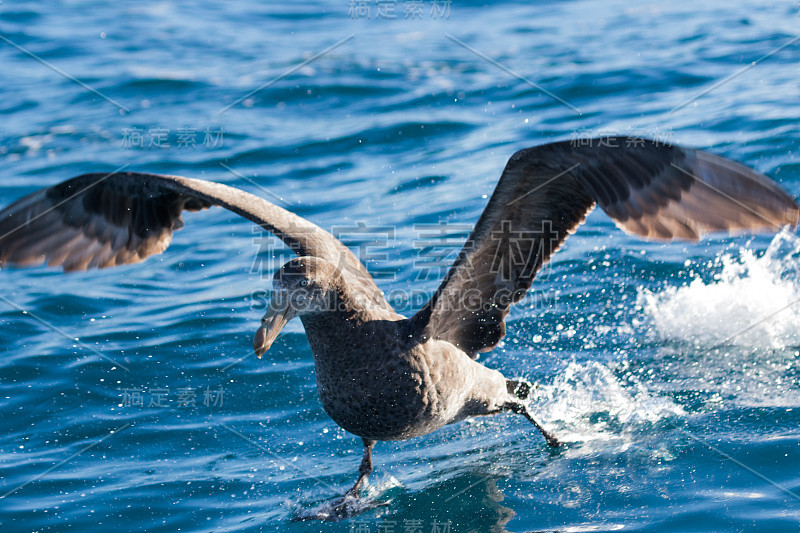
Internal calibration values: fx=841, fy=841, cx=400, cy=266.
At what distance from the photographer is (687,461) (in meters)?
5.21

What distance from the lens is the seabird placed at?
4.22 metres

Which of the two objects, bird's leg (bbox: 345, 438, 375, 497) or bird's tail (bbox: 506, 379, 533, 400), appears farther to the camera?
bird's tail (bbox: 506, 379, 533, 400)

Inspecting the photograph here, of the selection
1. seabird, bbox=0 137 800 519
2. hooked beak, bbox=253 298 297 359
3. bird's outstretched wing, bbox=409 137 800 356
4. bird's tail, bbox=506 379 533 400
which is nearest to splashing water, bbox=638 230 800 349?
bird's tail, bbox=506 379 533 400

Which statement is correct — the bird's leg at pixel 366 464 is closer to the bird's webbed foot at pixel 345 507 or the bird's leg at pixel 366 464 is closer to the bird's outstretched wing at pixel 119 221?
the bird's webbed foot at pixel 345 507

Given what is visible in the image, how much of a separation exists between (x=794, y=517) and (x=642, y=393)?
5.45ft

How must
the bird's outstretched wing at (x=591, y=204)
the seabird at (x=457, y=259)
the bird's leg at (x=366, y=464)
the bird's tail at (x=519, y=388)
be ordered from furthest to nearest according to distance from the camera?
the bird's tail at (x=519, y=388) → the bird's leg at (x=366, y=464) → the seabird at (x=457, y=259) → the bird's outstretched wing at (x=591, y=204)

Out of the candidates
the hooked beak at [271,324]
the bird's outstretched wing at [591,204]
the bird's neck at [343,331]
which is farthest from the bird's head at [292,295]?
the bird's outstretched wing at [591,204]

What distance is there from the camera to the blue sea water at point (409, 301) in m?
5.27

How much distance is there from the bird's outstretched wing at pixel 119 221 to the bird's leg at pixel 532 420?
52.5 inches

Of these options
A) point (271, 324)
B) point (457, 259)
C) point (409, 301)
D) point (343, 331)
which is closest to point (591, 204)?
point (457, 259)

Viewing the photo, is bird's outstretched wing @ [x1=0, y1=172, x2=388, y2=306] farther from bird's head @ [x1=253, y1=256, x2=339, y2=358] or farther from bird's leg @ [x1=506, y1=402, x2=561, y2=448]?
bird's leg @ [x1=506, y1=402, x2=561, y2=448]

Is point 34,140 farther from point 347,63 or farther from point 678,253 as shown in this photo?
point 678,253

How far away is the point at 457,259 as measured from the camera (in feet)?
15.9

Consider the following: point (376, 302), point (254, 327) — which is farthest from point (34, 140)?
point (376, 302)
